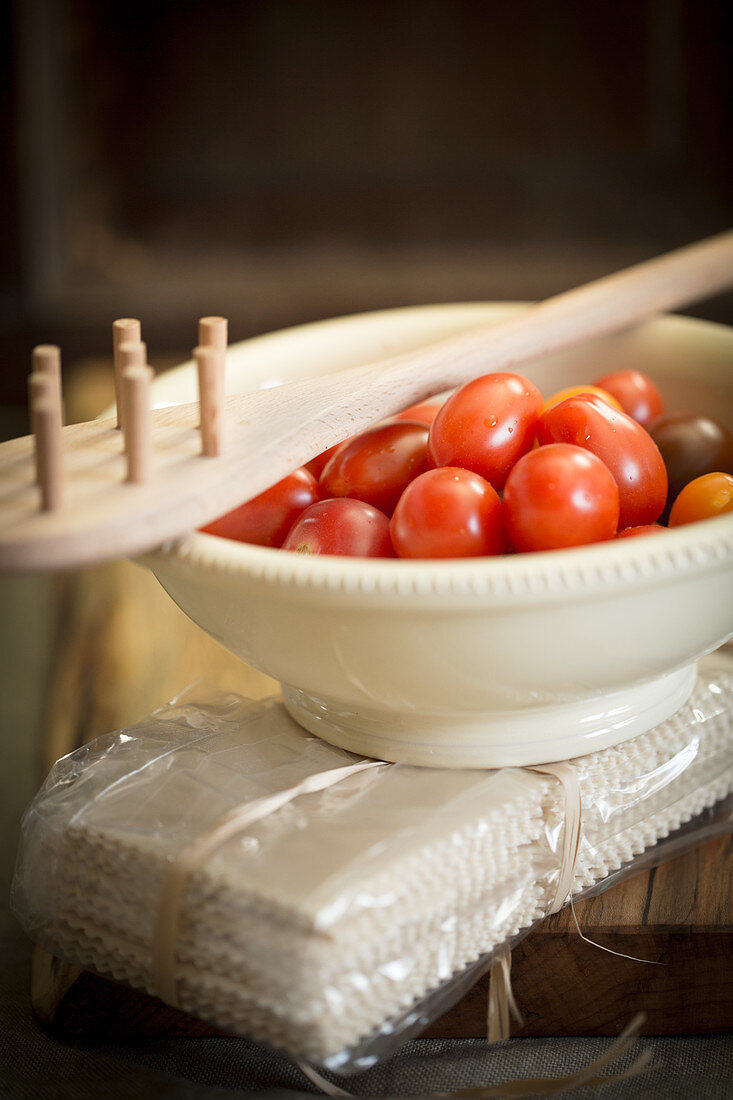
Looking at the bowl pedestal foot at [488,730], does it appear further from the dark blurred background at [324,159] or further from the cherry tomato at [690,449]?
the dark blurred background at [324,159]

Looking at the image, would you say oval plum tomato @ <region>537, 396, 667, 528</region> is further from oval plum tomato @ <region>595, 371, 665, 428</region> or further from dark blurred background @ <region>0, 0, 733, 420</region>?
dark blurred background @ <region>0, 0, 733, 420</region>

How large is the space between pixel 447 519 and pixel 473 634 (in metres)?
0.08

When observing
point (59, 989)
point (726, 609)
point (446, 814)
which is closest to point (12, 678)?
point (59, 989)

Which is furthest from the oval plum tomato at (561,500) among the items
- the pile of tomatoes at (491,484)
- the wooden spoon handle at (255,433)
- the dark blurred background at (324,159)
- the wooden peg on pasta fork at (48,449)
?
the dark blurred background at (324,159)

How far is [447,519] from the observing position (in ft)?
1.59

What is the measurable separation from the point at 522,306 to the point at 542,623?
43 cm

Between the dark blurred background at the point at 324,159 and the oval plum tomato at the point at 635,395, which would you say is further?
the dark blurred background at the point at 324,159

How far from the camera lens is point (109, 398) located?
1.05 meters

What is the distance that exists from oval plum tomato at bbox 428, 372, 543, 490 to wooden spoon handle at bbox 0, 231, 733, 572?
0.05 meters

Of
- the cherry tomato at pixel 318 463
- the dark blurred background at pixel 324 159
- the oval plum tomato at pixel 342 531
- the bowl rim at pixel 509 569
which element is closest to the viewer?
the bowl rim at pixel 509 569

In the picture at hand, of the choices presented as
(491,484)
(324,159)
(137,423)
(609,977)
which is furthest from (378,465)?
(324,159)

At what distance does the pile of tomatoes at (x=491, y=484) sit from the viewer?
486 millimetres

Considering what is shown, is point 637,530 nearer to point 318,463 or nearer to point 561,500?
point 561,500

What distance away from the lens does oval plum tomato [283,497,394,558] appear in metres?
0.51
